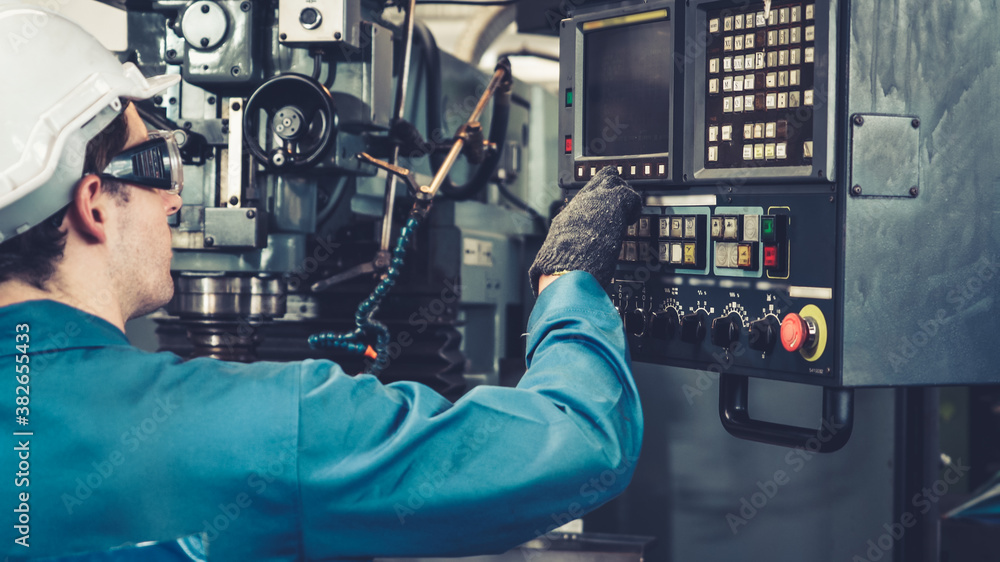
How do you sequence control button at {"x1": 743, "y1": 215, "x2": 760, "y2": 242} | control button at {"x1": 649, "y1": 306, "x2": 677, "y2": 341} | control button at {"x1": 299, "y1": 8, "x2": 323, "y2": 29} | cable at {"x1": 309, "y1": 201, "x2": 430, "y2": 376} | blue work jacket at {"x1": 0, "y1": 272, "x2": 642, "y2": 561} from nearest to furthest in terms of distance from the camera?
blue work jacket at {"x1": 0, "y1": 272, "x2": 642, "y2": 561} → control button at {"x1": 743, "y1": 215, "x2": 760, "y2": 242} → control button at {"x1": 649, "y1": 306, "x2": 677, "y2": 341} → control button at {"x1": 299, "y1": 8, "x2": 323, "y2": 29} → cable at {"x1": 309, "y1": 201, "x2": 430, "y2": 376}

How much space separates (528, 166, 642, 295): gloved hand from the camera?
1156 millimetres

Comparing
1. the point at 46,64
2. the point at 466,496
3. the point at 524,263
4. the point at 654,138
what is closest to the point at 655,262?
the point at 654,138

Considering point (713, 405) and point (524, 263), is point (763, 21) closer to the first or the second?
point (713, 405)

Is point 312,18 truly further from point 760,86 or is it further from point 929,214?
point 929,214

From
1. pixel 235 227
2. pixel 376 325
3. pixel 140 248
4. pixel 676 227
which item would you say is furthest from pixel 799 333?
pixel 235 227

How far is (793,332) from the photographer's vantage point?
1.03 metres

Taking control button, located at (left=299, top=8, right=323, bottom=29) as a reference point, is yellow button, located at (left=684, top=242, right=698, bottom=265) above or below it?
below

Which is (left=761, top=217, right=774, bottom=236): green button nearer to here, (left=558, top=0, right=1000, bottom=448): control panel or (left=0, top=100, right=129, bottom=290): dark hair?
(left=558, top=0, right=1000, bottom=448): control panel

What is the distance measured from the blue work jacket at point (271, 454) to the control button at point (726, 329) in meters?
A: 0.21

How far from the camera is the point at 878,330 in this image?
102 cm

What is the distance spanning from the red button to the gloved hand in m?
0.19

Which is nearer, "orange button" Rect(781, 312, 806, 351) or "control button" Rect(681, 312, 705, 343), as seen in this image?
"orange button" Rect(781, 312, 806, 351)

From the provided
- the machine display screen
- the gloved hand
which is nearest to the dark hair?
the gloved hand

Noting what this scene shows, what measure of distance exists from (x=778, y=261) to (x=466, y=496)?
0.46 m
